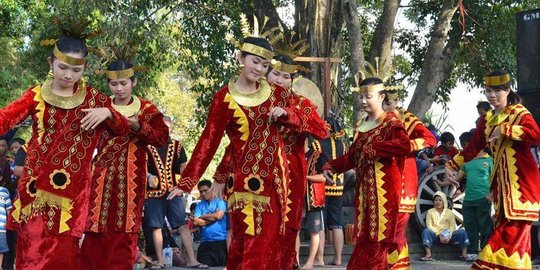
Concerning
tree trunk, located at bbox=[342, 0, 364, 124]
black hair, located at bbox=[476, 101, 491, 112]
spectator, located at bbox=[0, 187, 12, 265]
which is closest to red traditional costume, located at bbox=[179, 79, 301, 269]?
spectator, located at bbox=[0, 187, 12, 265]

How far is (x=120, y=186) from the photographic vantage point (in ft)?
28.2

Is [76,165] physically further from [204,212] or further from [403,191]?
[204,212]

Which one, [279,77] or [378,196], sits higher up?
[279,77]

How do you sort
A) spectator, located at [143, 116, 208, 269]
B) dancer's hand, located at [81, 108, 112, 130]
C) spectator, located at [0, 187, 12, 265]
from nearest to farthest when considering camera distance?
dancer's hand, located at [81, 108, 112, 130] < spectator, located at [0, 187, 12, 265] < spectator, located at [143, 116, 208, 269]

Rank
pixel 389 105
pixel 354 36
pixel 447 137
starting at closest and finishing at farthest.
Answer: pixel 389 105 < pixel 447 137 < pixel 354 36

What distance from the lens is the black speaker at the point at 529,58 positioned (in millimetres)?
12047

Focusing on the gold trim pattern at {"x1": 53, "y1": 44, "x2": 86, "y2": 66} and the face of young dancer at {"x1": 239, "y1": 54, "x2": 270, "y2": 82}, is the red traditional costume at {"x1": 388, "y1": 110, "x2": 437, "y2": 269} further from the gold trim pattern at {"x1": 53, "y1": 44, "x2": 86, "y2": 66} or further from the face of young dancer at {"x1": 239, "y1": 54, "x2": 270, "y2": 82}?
the gold trim pattern at {"x1": 53, "y1": 44, "x2": 86, "y2": 66}

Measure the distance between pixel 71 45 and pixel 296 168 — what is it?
6.68 feet

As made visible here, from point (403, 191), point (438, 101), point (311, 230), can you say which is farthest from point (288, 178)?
point (438, 101)

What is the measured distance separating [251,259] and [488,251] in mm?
2565

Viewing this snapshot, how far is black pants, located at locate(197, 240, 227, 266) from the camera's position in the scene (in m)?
12.6

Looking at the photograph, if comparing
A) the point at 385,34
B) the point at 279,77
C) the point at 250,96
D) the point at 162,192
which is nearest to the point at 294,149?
the point at 279,77

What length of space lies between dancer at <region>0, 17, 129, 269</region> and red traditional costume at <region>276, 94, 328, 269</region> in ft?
4.76

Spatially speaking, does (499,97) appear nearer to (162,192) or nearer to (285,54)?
(285,54)
